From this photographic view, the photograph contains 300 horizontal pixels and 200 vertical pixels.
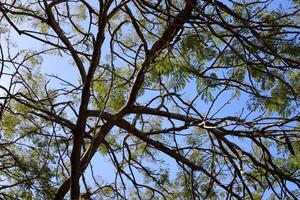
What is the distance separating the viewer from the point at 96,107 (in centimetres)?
394

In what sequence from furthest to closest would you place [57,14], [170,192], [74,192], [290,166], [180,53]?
[170,192] → [57,14] → [290,166] → [180,53] → [74,192]

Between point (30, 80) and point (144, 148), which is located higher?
point (30, 80)

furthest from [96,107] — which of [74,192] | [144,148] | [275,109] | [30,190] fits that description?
[275,109]

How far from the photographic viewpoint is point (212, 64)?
2.99 m

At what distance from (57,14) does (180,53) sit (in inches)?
57.7

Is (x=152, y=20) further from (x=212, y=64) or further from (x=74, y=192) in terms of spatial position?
(x=74, y=192)

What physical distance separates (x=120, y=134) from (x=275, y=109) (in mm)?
1750

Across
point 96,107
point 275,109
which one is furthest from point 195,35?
point 96,107

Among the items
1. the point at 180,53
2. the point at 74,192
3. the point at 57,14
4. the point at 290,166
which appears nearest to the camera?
the point at 74,192

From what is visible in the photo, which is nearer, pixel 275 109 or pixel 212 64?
pixel 212 64

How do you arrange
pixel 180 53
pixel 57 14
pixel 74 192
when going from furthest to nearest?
pixel 57 14 < pixel 180 53 < pixel 74 192

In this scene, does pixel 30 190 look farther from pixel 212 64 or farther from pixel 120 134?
pixel 212 64

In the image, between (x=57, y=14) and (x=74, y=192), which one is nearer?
(x=74, y=192)

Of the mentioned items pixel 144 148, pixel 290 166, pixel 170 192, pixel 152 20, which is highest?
pixel 152 20
